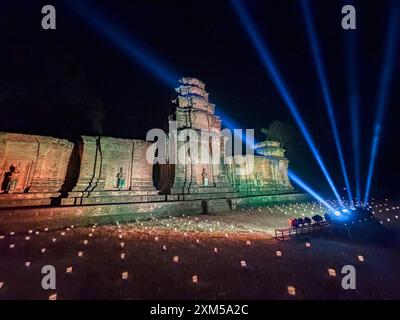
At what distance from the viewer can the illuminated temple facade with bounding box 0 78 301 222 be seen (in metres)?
11.8

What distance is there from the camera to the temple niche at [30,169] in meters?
11.5

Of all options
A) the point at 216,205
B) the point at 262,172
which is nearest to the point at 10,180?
the point at 216,205

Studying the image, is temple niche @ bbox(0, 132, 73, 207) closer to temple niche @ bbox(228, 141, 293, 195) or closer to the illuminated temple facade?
the illuminated temple facade

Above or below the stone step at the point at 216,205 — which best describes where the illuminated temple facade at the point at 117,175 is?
above

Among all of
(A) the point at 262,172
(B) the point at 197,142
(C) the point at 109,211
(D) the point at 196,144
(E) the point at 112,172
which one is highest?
(B) the point at 197,142

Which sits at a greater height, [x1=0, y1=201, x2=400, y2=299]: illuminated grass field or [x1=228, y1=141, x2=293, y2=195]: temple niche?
[x1=228, y1=141, x2=293, y2=195]: temple niche

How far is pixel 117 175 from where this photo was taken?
1494 centimetres

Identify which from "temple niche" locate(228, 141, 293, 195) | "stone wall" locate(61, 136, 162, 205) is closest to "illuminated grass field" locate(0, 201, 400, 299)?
"stone wall" locate(61, 136, 162, 205)

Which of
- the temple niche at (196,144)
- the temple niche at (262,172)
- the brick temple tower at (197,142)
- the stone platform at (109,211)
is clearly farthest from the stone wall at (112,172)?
the temple niche at (262,172)

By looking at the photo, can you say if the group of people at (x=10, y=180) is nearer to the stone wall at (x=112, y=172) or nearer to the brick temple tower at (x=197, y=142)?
the stone wall at (x=112, y=172)

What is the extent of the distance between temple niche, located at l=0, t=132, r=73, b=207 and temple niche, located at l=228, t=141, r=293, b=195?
15541 millimetres

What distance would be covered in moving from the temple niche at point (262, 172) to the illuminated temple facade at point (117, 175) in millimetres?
777

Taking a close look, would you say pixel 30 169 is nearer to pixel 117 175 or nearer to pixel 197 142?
pixel 117 175

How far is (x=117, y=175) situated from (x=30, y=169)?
4.88 meters
